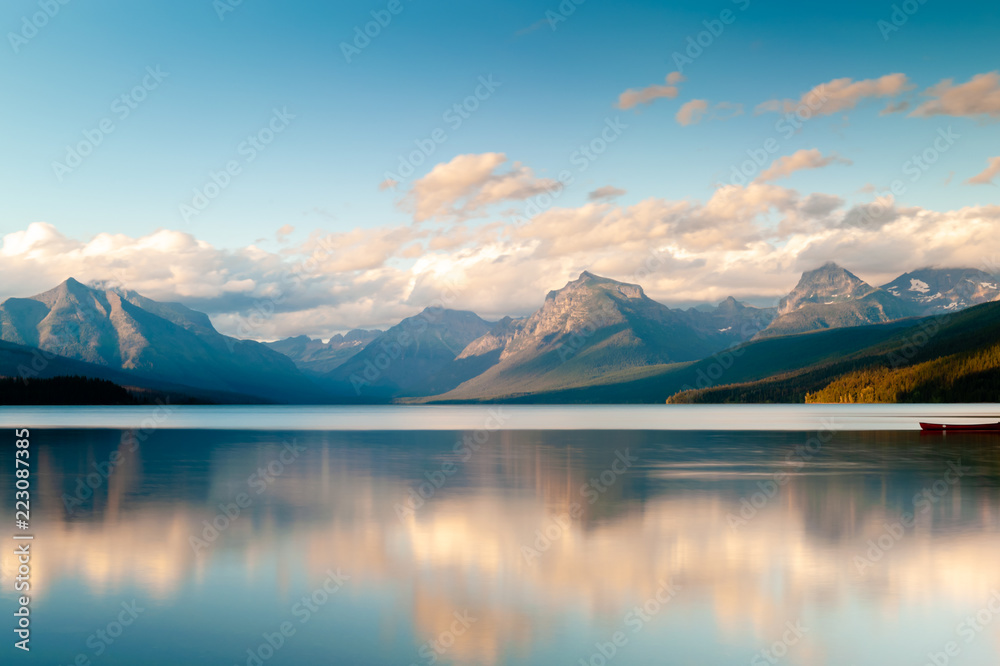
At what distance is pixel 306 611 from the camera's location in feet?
55.9

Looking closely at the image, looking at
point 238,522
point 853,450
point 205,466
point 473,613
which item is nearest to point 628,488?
point 238,522

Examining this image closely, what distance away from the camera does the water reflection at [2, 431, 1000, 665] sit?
49.0 ft

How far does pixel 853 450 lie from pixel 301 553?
56.0m

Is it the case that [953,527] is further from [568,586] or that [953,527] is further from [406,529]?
[406,529]
